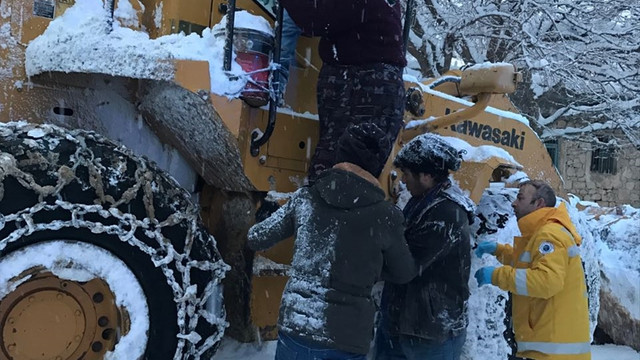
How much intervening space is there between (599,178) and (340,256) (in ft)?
60.0

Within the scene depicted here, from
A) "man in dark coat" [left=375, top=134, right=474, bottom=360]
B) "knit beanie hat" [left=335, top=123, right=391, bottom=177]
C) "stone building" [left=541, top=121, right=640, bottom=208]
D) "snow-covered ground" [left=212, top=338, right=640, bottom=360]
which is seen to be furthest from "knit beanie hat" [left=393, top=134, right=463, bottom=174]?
"stone building" [left=541, top=121, right=640, bottom=208]

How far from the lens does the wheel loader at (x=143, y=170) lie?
2729 mm

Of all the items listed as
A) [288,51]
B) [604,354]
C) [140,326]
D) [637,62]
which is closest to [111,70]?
[288,51]

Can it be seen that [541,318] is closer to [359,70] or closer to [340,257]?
[340,257]

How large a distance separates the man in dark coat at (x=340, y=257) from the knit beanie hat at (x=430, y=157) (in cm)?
49

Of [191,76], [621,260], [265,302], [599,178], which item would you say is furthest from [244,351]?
[599,178]

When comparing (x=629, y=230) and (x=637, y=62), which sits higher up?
(x=637, y=62)

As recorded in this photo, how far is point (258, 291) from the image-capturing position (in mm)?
3670

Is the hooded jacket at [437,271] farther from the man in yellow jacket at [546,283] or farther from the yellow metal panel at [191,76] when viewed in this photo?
the yellow metal panel at [191,76]

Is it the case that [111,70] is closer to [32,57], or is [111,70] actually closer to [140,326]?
[32,57]

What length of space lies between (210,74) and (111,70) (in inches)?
18.3

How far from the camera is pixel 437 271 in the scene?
3109 mm

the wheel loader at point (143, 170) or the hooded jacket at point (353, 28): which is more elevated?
the hooded jacket at point (353, 28)

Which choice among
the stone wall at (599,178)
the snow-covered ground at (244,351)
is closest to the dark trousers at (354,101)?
the snow-covered ground at (244,351)
